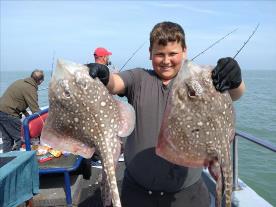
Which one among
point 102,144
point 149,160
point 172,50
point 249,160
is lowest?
point 249,160

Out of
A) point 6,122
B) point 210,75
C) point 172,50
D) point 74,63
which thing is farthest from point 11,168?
point 6,122

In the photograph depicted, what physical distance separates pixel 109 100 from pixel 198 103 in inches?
22.6

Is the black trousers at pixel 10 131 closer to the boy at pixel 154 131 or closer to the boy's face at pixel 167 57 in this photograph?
the boy at pixel 154 131

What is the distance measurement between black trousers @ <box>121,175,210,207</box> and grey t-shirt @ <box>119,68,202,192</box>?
53 mm

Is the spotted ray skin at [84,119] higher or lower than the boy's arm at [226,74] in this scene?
lower

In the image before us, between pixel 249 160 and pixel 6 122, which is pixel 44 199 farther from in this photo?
pixel 249 160

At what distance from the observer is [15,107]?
7852 mm

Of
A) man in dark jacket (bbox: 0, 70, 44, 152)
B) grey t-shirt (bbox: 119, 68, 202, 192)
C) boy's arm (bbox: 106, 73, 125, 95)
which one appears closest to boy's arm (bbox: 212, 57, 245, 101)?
grey t-shirt (bbox: 119, 68, 202, 192)

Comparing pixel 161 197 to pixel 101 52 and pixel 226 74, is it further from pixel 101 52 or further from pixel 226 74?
pixel 101 52

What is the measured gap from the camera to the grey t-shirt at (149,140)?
103 inches

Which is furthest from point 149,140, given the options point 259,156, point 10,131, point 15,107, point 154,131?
point 259,156

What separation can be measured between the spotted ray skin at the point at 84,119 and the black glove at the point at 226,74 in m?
0.64

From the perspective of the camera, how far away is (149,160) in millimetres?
2639

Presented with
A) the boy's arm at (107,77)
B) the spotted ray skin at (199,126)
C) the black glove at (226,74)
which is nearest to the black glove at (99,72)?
the boy's arm at (107,77)
